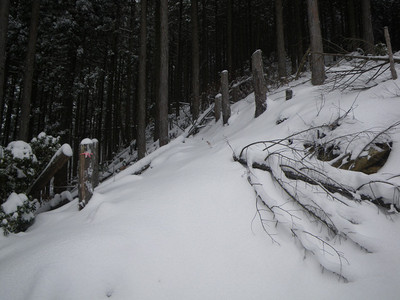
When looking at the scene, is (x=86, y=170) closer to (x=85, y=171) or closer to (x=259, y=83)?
(x=85, y=171)

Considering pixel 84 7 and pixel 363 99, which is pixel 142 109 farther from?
pixel 363 99

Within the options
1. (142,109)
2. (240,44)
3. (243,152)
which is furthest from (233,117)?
(240,44)

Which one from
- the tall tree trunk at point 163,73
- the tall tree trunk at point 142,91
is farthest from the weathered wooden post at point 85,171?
the tall tree trunk at point 142,91

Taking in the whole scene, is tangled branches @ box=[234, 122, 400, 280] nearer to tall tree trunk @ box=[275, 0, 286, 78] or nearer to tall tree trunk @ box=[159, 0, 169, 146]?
tall tree trunk @ box=[159, 0, 169, 146]

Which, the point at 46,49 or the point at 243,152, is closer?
the point at 243,152

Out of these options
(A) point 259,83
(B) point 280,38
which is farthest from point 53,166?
(B) point 280,38

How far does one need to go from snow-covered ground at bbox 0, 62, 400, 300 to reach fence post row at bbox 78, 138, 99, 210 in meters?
0.35

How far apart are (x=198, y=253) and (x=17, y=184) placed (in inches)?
164

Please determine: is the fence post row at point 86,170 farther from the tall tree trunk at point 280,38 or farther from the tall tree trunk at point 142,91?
the tall tree trunk at point 280,38

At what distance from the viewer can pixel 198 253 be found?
214 cm

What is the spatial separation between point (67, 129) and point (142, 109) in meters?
6.04

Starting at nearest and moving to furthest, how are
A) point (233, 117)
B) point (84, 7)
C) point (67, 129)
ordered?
point (233, 117) < point (84, 7) < point (67, 129)

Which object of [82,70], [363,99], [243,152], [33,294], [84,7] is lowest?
[33,294]

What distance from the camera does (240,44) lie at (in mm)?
18516
